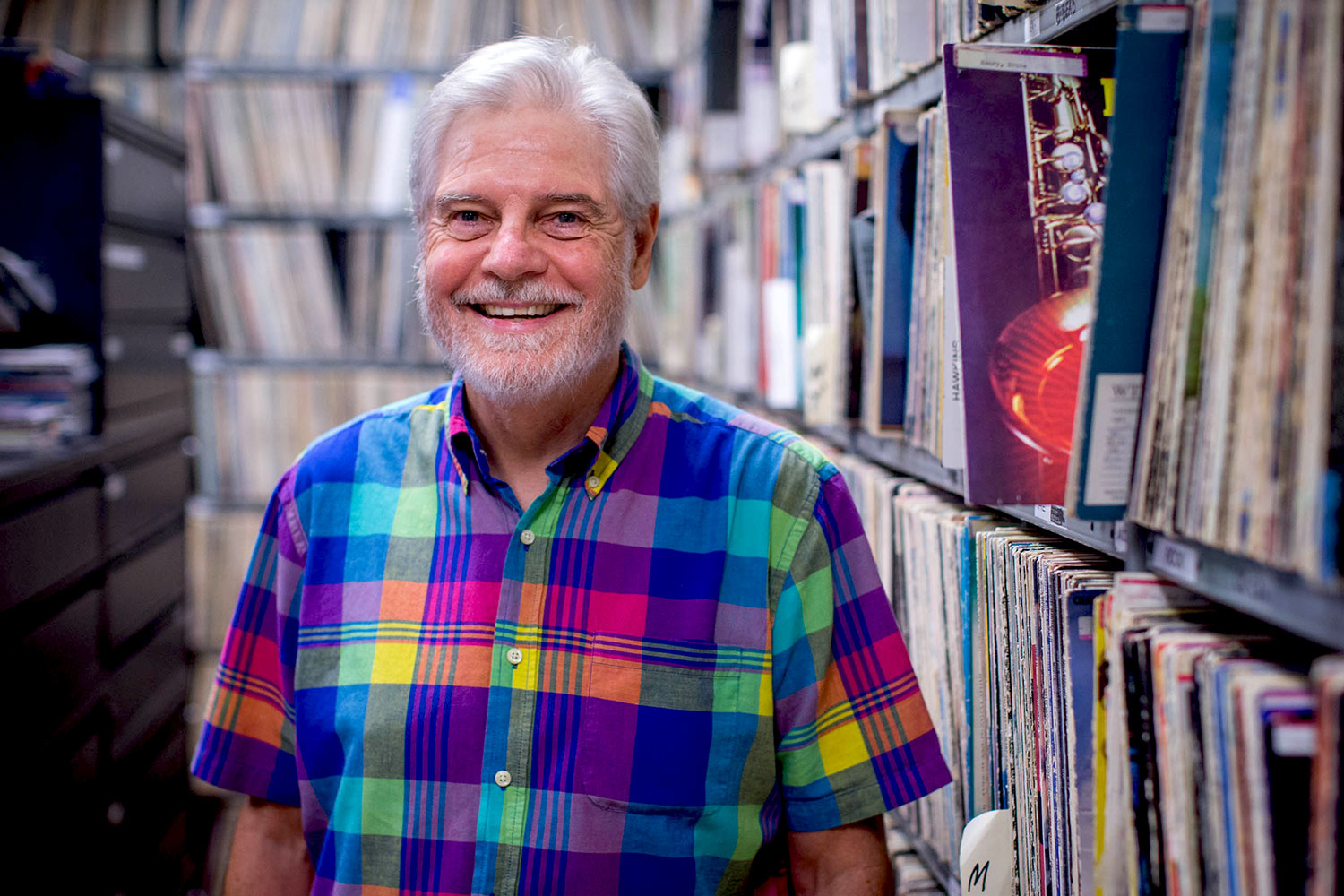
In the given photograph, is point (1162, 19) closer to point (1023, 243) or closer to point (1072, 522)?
point (1023, 243)

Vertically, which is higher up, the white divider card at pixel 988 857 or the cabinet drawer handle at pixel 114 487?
the cabinet drawer handle at pixel 114 487

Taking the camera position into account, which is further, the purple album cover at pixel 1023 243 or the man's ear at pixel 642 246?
the man's ear at pixel 642 246

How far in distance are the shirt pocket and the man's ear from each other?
438mm

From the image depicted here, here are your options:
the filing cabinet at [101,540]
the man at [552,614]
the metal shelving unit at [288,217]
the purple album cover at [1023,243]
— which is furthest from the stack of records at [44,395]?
the purple album cover at [1023,243]

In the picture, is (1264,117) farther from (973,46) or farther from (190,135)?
(190,135)

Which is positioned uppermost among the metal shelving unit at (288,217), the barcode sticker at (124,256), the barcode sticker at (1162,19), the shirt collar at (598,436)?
the metal shelving unit at (288,217)

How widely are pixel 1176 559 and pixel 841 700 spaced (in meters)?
0.41

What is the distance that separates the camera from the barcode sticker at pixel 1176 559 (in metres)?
0.59

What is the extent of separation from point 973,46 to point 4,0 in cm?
325

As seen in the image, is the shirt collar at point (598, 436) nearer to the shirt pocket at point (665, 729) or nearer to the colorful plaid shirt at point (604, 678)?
the colorful plaid shirt at point (604, 678)

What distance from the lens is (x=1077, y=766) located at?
2.40 feet

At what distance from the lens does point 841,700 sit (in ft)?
3.12

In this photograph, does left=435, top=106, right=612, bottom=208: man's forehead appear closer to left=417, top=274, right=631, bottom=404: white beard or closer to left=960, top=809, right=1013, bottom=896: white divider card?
left=417, top=274, right=631, bottom=404: white beard

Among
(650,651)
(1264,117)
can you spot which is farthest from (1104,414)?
(650,651)
